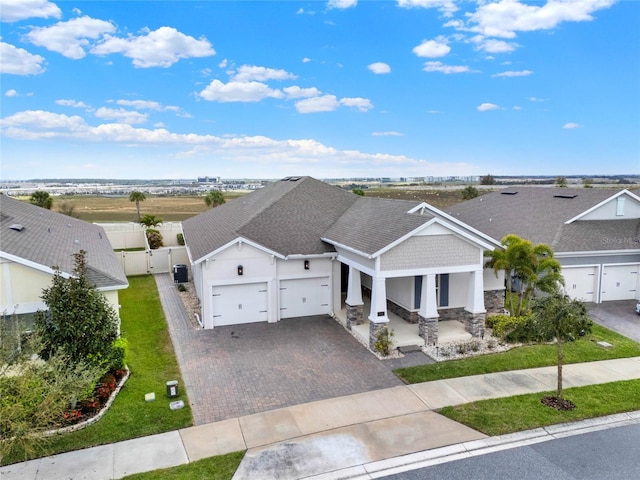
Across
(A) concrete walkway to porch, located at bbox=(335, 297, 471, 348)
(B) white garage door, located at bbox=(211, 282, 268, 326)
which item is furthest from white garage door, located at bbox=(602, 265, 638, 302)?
(B) white garage door, located at bbox=(211, 282, 268, 326)

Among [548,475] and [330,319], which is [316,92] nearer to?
[330,319]

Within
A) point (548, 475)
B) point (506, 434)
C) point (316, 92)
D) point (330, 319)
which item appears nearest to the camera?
point (548, 475)

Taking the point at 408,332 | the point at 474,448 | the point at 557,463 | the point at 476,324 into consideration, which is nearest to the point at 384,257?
the point at 408,332

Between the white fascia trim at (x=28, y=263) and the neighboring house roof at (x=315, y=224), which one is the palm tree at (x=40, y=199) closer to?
the neighboring house roof at (x=315, y=224)

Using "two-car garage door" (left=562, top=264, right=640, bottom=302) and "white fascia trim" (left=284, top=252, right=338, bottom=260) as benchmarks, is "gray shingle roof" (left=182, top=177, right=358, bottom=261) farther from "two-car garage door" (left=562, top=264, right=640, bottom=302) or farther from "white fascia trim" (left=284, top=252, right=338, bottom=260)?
"two-car garage door" (left=562, top=264, right=640, bottom=302)

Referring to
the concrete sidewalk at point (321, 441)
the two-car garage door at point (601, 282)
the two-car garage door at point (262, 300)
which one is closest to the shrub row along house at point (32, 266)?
the two-car garage door at point (262, 300)

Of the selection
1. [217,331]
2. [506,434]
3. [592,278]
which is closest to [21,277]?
[217,331]
